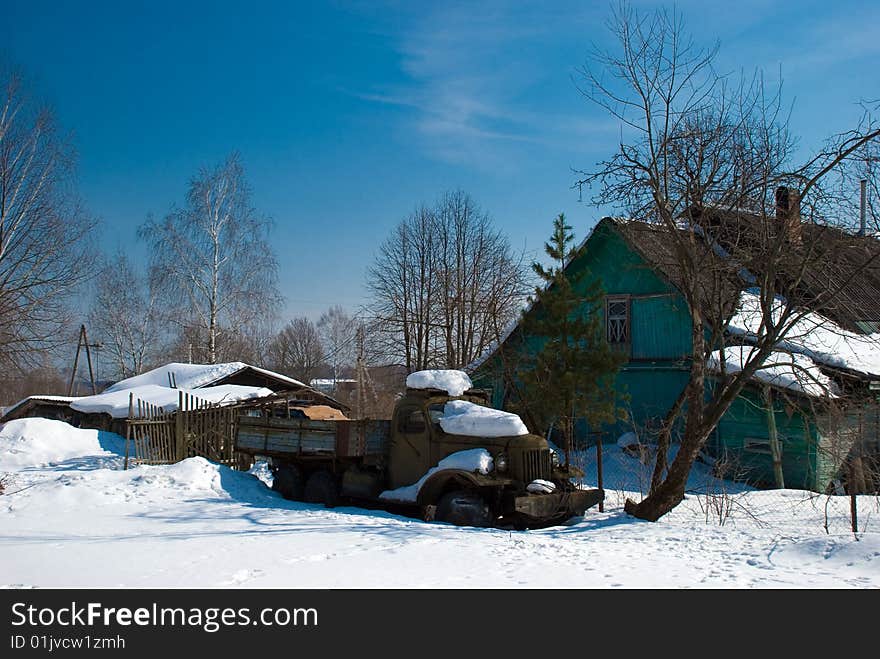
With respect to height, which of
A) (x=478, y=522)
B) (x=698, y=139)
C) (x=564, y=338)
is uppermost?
(x=698, y=139)

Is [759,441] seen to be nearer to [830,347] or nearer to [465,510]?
[830,347]

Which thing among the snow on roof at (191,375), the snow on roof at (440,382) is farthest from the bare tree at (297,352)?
the snow on roof at (440,382)

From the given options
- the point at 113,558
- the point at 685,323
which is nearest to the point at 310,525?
the point at 113,558

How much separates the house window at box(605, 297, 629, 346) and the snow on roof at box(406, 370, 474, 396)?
969cm

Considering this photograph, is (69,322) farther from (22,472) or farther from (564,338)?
(564,338)

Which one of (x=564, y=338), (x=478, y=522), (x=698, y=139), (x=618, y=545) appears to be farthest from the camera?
(x=564, y=338)

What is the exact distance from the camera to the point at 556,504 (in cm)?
1120

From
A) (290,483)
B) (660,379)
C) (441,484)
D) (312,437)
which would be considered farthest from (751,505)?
(290,483)

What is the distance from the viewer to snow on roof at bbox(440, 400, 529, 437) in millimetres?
11367

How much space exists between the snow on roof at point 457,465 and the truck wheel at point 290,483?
92.8 inches

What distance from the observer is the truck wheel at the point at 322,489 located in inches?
520

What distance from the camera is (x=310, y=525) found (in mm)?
9977

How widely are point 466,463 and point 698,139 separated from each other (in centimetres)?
630
